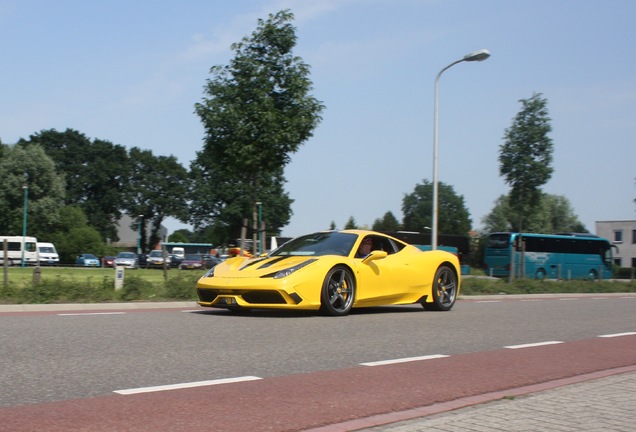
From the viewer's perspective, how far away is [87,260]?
74688mm

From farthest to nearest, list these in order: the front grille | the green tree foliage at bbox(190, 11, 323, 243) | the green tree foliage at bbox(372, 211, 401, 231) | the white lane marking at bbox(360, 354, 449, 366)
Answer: the green tree foliage at bbox(372, 211, 401, 231) < the green tree foliage at bbox(190, 11, 323, 243) < the front grille < the white lane marking at bbox(360, 354, 449, 366)

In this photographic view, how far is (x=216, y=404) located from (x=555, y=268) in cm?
5087

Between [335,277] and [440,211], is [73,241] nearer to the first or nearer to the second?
[335,277]

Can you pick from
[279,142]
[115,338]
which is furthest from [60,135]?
[115,338]

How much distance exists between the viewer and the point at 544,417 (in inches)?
201

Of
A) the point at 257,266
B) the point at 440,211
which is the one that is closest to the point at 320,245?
the point at 257,266

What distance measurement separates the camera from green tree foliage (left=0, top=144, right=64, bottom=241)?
253 feet

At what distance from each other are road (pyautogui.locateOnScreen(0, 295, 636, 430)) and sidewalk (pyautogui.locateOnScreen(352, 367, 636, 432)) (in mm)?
399

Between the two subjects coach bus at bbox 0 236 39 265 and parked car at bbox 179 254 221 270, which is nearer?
parked car at bbox 179 254 221 270

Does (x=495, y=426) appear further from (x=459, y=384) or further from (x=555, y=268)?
(x=555, y=268)

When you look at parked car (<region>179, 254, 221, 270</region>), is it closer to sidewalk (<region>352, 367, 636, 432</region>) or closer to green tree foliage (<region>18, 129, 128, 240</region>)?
green tree foliage (<region>18, 129, 128, 240</region>)

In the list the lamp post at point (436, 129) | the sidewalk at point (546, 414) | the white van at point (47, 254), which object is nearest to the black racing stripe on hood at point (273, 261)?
the sidewalk at point (546, 414)

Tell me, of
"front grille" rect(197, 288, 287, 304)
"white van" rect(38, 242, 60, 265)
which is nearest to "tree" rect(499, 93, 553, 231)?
"front grille" rect(197, 288, 287, 304)

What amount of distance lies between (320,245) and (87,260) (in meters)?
65.9
